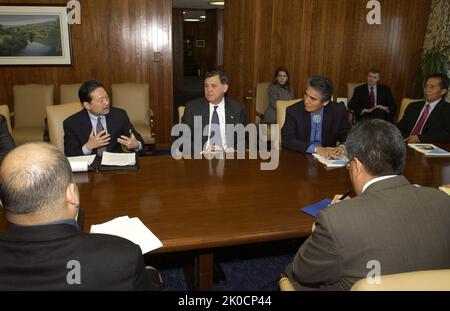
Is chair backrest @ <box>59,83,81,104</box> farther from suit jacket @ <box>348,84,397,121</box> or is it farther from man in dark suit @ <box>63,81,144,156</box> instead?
suit jacket @ <box>348,84,397,121</box>

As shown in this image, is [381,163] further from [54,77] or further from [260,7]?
[54,77]

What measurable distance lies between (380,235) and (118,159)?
1.98m

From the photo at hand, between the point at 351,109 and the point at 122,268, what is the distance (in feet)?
18.3

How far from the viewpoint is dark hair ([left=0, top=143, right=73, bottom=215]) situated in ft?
4.11

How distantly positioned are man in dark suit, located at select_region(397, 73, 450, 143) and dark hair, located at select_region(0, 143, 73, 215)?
3.50m

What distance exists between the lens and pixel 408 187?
62.6 inches

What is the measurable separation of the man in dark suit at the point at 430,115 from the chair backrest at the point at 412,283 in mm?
2943

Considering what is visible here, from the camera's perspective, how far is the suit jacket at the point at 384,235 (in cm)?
144

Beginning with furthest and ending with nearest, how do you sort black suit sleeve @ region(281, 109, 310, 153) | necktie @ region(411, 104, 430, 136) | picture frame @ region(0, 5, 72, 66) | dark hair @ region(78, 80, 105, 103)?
picture frame @ region(0, 5, 72, 66)
necktie @ region(411, 104, 430, 136)
black suit sleeve @ region(281, 109, 310, 153)
dark hair @ region(78, 80, 105, 103)

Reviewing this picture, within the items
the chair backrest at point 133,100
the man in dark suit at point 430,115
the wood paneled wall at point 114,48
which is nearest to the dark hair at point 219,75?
the man in dark suit at point 430,115

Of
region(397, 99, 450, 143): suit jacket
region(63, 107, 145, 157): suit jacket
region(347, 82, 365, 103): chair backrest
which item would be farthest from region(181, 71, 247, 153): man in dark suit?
region(347, 82, 365, 103): chair backrest

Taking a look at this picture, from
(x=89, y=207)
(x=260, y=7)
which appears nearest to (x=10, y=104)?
(x=260, y=7)

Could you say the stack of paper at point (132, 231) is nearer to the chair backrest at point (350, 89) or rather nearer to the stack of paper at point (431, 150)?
the stack of paper at point (431, 150)

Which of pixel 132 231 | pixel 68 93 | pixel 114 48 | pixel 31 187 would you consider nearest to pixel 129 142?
pixel 132 231
